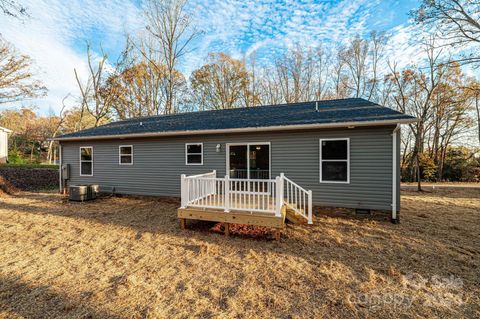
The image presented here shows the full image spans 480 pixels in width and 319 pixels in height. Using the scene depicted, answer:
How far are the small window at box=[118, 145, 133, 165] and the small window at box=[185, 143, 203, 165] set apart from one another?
279cm

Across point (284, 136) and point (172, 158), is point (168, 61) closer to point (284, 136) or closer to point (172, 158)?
point (172, 158)

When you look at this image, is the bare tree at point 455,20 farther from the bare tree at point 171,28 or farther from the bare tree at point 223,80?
the bare tree at point 171,28

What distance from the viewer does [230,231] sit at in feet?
18.2

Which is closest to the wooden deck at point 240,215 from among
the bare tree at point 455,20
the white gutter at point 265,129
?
the white gutter at point 265,129

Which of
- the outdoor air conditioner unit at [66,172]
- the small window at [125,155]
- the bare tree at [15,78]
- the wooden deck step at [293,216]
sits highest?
the bare tree at [15,78]

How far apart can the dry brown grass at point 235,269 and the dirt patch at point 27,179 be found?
6.65 metres

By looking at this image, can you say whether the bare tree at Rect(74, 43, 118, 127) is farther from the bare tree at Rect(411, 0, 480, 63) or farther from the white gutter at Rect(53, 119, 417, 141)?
the bare tree at Rect(411, 0, 480, 63)

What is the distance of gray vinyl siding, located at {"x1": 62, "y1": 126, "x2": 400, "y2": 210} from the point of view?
20.5ft

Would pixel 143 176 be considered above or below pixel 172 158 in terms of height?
below

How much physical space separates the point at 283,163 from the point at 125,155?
6.92m

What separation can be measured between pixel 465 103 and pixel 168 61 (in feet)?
75.6

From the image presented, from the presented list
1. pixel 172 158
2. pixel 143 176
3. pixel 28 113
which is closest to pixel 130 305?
pixel 172 158

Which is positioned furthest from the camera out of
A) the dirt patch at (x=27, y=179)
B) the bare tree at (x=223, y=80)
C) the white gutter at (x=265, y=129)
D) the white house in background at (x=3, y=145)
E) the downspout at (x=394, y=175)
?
the bare tree at (x=223, y=80)

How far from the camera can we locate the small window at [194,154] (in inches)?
327
